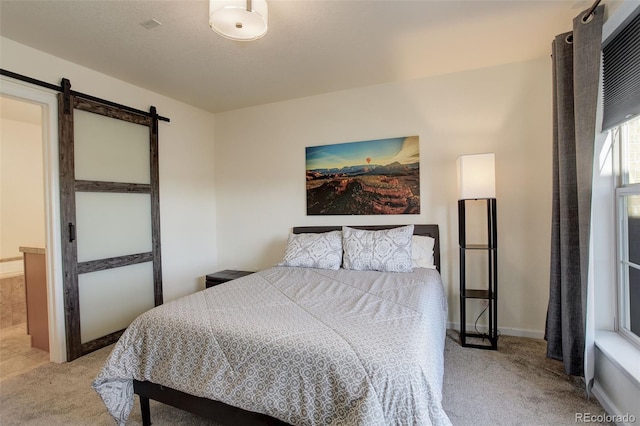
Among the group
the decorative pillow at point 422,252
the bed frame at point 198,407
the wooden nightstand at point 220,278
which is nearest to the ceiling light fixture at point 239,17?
the bed frame at point 198,407

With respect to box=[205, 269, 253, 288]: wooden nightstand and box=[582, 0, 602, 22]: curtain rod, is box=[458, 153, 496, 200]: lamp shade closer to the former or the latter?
box=[582, 0, 602, 22]: curtain rod

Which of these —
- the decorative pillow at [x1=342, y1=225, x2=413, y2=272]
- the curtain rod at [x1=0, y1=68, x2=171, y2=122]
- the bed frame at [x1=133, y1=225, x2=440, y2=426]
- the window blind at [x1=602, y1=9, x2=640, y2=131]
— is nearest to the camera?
the bed frame at [x1=133, y1=225, x2=440, y2=426]

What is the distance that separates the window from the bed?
3.79ft

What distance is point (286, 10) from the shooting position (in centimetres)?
205

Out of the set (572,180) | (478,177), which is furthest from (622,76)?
(478,177)

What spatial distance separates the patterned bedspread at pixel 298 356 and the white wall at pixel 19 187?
3630mm

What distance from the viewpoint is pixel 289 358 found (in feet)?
4.49

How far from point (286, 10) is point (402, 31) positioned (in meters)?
0.90

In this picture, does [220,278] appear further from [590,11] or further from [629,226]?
[590,11]

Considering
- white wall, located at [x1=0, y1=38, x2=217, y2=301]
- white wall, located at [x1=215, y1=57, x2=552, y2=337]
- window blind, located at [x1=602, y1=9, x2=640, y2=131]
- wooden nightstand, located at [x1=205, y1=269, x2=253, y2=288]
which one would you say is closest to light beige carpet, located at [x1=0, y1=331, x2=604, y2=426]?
white wall, located at [x1=215, y1=57, x2=552, y2=337]

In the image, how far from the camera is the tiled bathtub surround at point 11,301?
11.8ft

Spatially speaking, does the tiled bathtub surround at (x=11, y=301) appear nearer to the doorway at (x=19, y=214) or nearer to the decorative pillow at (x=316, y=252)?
the doorway at (x=19, y=214)

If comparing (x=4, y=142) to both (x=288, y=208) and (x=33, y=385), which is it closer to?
(x=33, y=385)

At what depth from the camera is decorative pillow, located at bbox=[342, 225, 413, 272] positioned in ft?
9.14
